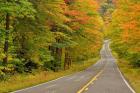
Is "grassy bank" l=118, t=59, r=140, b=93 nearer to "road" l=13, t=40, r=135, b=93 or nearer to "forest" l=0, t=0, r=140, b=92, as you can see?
"road" l=13, t=40, r=135, b=93

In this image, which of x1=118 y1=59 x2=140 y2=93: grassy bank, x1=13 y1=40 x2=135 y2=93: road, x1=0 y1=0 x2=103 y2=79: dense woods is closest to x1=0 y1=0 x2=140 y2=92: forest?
x1=0 y1=0 x2=103 y2=79: dense woods

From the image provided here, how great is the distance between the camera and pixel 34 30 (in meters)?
35.7

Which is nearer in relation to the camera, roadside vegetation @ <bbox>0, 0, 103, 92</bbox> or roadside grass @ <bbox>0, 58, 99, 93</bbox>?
roadside grass @ <bbox>0, 58, 99, 93</bbox>

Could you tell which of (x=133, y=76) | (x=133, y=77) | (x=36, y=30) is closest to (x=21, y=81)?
(x=36, y=30)

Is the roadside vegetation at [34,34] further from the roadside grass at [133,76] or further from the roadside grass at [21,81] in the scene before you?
the roadside grass at [133,76]

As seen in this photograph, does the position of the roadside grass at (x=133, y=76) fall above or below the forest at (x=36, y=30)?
below

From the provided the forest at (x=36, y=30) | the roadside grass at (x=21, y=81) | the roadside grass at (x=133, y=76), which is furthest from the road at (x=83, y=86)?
the forest at (x=36, y=30)

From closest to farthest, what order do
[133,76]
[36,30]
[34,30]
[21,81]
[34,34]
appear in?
[21,81] < [34,30] < [36,30] < [34,34] < [133,76]

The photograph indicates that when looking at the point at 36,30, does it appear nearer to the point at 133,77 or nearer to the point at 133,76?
the point at 133,77

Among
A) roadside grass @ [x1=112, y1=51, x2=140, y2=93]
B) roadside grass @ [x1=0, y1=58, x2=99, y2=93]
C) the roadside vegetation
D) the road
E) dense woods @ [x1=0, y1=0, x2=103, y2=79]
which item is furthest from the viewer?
dense woods @ [x1=0, y1=0, x2=103, y2=79]

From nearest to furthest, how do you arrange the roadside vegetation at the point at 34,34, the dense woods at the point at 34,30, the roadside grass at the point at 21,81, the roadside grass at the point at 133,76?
the roadside grass at the point at 21,81, the roadside grass at the point at 133,76, the roadside vegetation at the point at 34,34, the dense woods at the point at 34,30

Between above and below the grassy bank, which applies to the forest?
above

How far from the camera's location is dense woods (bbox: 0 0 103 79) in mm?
29312

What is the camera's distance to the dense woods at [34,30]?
2931cm
